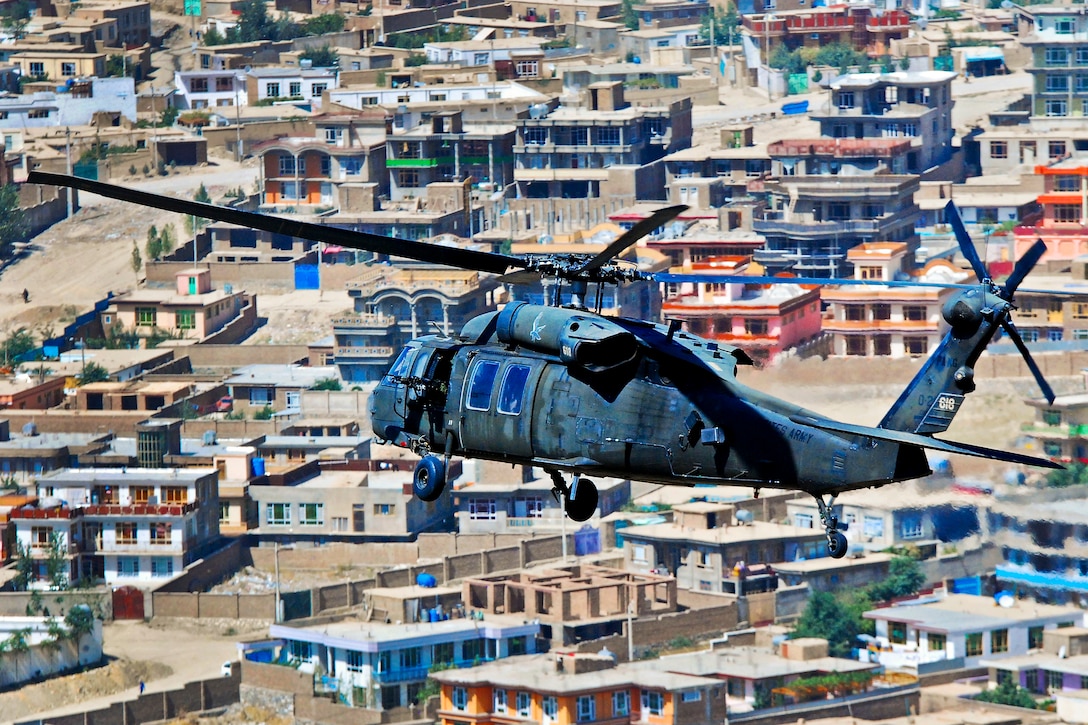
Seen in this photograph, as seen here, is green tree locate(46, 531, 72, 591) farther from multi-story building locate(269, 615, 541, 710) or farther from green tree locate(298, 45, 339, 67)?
green tree locate(298, 45, 339, 67)

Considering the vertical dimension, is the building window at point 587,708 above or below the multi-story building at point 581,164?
below

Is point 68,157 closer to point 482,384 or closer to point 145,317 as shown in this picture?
point 145,317

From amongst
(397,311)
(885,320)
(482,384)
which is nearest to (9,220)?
(397,311)

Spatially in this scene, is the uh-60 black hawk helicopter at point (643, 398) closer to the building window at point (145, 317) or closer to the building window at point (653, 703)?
the building window at point (653, 703)

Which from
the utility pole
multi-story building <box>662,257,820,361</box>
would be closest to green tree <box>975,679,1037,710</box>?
multi-story building <box>662,257,820,361</box>

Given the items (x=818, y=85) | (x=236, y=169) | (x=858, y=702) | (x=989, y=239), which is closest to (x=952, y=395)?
(x=858, y=702)

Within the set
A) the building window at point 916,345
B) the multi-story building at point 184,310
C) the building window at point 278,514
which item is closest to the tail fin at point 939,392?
the building window at point 278,514
